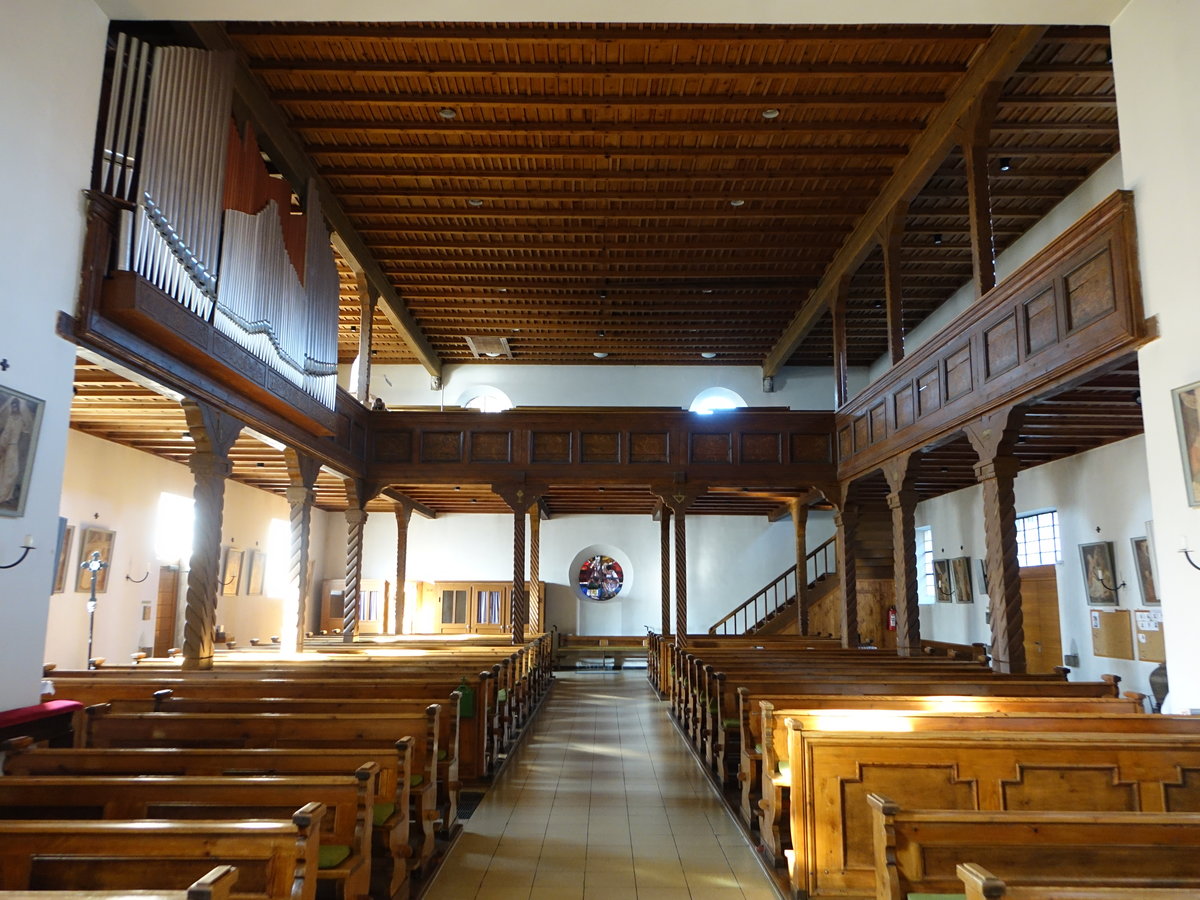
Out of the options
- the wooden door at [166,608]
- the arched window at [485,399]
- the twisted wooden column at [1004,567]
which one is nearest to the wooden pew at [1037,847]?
the twisted wooden column at [1004,567]

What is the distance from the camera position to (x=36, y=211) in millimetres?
5105

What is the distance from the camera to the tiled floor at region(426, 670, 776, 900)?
16.6ft

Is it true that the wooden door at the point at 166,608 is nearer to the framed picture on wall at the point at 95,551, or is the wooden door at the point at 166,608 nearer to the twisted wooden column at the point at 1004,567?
the framed picture on wall at the point at 95,551

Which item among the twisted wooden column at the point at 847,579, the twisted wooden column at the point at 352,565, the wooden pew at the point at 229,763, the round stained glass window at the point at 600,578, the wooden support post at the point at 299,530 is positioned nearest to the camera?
the wooden pew at the point at 229,763

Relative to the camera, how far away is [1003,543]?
310 inches

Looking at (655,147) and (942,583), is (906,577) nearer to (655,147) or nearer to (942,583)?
(655,147)

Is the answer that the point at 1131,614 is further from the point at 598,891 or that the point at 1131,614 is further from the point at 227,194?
the point at 227,194

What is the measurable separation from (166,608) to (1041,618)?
14.1 m

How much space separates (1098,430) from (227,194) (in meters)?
9.68

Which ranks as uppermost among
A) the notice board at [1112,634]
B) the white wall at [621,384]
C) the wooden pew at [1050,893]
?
the white wall at [621,384]

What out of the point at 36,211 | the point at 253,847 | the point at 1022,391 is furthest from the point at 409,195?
the point at 253,847

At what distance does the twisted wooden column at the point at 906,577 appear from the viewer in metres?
10.3

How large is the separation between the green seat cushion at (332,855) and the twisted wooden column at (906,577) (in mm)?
7975

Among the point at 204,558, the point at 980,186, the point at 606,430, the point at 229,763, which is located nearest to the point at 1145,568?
the point at 980,186
